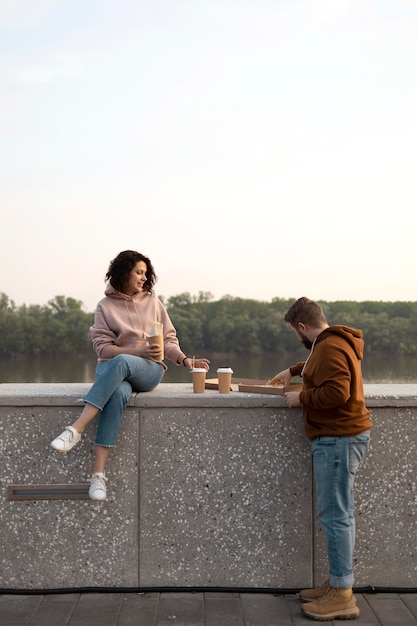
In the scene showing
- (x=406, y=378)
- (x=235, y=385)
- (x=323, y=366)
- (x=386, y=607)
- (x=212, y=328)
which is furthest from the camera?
(x=406, y=378)

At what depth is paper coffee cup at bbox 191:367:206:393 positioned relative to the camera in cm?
390

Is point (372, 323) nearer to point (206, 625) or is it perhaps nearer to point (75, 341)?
point (75, 341)

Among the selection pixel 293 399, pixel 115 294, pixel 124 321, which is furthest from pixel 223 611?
pixel 115 294

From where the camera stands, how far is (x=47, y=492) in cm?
383

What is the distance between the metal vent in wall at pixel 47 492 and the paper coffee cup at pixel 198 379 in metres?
0.78

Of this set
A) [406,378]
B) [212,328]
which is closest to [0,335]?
[212,328]

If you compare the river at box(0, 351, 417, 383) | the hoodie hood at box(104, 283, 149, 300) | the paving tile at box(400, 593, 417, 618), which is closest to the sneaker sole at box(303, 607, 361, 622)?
the paving tile at box(400, 593, 417, 618)

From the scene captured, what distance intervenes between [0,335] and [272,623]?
4378 centimetres

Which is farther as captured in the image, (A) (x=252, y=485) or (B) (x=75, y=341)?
(B) (x=75, y=341)

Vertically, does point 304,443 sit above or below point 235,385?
below

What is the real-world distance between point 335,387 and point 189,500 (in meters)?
1.09

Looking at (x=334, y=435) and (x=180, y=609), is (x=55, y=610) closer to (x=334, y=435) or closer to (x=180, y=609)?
(x=180, y=609)

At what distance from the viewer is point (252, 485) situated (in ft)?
12.6

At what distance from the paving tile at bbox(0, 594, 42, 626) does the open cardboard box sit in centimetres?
146
